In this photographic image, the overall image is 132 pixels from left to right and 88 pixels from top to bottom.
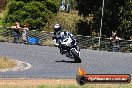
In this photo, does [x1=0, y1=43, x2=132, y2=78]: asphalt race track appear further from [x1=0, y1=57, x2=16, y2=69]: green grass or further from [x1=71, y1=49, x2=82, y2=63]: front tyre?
[x1=0, y1=57, x2=16, y2=69]: green grass

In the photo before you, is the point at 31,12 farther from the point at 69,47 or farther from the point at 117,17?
the point at 69,47

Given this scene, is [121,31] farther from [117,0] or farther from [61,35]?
[61,35]

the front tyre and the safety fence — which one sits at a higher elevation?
the front tyre

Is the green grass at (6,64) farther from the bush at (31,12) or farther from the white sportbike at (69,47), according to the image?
the bush at (31,12)

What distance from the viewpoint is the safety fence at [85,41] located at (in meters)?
36.9

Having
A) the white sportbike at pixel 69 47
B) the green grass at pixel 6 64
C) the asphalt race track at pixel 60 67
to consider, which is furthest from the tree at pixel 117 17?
the green grass at pixel 6 64

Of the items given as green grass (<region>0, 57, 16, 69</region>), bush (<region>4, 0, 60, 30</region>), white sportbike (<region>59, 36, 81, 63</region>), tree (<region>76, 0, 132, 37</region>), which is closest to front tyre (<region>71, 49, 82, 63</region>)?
white sportbike (<region>59, 36, 81, 63</region>)

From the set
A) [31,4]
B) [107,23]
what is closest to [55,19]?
[31,4]

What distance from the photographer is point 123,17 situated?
4472 centimetres

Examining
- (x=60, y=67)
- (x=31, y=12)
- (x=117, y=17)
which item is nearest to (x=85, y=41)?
(x=117, y=17)

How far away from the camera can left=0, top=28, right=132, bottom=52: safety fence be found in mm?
36875

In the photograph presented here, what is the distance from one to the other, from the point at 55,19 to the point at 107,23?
877cm

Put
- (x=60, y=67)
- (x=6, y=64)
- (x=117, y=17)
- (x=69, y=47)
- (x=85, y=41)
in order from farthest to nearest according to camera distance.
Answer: (x=117, y=17) < (x=85, y=41) < (x=69, y=47) < (x=60, y=67) < (x=6, y=64)

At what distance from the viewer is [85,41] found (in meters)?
38.9
